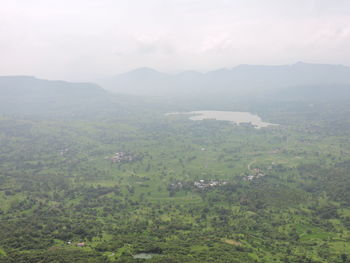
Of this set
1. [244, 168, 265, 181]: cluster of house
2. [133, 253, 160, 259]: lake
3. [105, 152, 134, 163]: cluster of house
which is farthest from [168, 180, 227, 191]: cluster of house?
[133, 253, 160, 259]: lake

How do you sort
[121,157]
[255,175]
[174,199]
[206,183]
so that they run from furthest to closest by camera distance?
1. [121,157]
2. [255,175]
3. [206,183]
4. [174,199]

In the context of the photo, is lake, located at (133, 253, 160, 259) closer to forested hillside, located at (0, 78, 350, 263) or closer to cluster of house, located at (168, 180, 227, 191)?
forested hillside, located at (0, 78, 350, 263)

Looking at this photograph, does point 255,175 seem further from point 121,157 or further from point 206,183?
point 121,157

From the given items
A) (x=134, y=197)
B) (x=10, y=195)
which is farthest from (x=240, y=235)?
(x=10, y=195)

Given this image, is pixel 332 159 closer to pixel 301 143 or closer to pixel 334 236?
pixel 301 143

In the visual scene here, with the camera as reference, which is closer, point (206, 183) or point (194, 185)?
point (194, 185)

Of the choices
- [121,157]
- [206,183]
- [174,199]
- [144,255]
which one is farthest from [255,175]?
[144,255]

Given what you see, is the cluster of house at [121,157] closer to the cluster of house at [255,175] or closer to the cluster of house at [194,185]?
the cluster of house at [194,185]

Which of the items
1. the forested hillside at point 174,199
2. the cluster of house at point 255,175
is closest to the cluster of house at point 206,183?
the forested hillside at point 174,199
